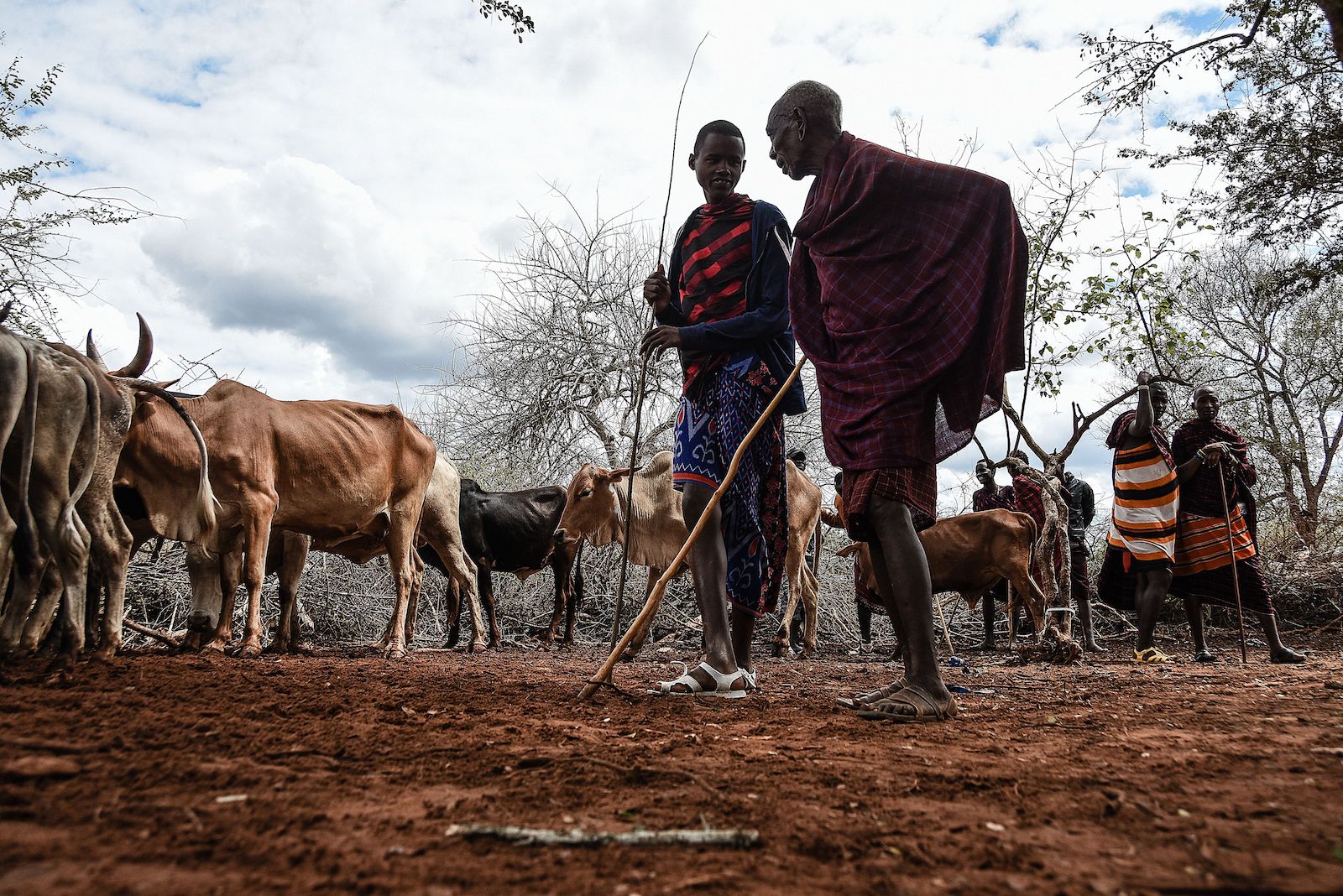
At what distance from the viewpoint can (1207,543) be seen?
7023 mm

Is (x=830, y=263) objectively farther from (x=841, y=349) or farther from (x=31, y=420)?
(x=31, y=420)

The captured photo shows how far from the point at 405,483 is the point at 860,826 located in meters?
6.09

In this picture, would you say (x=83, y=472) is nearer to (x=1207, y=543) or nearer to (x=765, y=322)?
(x=765, y=322)

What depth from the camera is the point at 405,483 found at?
700 cm

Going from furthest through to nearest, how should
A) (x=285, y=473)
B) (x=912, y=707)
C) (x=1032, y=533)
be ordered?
(x=1032, y=533) < (x=285, y=473) < (x=912, y=707)

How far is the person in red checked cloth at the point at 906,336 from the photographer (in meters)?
2.90

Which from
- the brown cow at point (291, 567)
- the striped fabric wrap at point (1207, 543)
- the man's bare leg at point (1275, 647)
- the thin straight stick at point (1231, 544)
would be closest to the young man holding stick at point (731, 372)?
the brown cow at point (291, 567)

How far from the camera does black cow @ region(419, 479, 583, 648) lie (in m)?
9.67

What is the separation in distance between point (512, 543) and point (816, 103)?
7356 mm

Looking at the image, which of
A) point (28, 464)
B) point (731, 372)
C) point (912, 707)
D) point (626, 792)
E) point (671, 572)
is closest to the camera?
point (626, 792)

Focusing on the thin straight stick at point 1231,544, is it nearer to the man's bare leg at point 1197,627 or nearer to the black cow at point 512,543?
the man's bare leg at point 1197,627

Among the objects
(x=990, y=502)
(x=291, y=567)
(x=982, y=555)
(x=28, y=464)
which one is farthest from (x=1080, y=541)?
(x=28, y=464)

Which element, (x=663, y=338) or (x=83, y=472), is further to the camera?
(x=663, y=338)

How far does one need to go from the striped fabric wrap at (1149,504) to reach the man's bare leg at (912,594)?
4.89 meters
